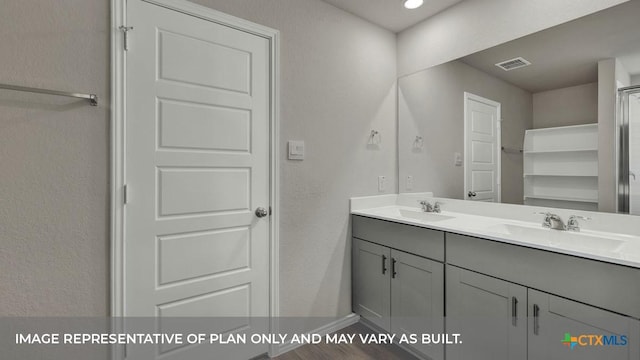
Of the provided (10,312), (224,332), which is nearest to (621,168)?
(224,332)

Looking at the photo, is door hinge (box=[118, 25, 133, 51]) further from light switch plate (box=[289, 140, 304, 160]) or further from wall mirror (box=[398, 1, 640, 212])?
wall mirror (box=[398, 1, 640, 212])

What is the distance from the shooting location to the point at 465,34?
81.1 inches

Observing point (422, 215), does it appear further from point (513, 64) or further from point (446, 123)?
point (513, 64)

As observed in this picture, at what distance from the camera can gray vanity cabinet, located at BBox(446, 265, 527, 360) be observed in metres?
1.38

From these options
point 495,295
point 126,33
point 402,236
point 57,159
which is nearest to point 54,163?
point 57,159

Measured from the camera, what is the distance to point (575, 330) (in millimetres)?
1201

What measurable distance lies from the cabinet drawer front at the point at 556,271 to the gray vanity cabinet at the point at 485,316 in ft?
0.19

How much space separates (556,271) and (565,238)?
0.40 metres

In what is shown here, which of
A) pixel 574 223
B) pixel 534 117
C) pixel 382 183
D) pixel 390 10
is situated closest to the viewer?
pixel 574 223

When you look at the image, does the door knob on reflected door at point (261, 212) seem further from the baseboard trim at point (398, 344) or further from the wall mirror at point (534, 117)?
the wall mirror at point (534, 117)

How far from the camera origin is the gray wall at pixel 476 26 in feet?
5.34

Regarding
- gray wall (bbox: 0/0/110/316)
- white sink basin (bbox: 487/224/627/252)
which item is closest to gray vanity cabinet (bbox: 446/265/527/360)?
white sink basin (bbox: 487/224/627/252)

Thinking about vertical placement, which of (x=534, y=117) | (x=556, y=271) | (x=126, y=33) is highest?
(x=126, y=33)

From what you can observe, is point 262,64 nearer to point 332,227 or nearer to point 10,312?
point 332,227
